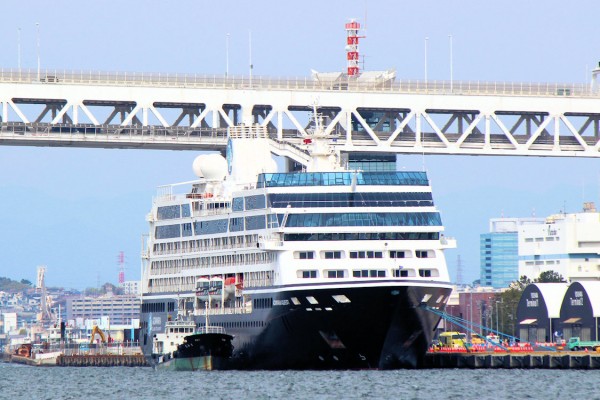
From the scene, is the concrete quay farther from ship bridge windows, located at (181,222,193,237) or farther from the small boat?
ship bridge windows, located at (181,222,193,237)

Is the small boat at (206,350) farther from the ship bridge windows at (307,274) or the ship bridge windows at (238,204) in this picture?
the ship bridge windows at (307,274)

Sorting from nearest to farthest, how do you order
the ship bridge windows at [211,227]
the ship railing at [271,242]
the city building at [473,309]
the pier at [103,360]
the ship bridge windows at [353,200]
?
the ship railing at [271,242], the ship bridge windows at [353,200], the ship bridge windows at [211,227], the pier at [103,360], the city building at [473,309]

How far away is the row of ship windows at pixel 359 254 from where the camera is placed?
88.5 m

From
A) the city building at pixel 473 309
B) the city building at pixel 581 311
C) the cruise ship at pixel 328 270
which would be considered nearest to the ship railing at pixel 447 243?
the cruise ship at pixel 328 270

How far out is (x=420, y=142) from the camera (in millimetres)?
116062

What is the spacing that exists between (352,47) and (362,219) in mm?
46879

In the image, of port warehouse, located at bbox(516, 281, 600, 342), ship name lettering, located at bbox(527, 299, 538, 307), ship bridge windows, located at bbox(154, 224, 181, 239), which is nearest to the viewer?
ship bridge windows, located at bbox(154, 224, 181, 239)

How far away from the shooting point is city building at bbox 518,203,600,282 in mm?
168875

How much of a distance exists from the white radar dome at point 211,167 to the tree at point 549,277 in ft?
213

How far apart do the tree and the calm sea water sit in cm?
6792

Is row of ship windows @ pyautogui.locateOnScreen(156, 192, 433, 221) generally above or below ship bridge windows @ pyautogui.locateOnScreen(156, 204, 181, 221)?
below

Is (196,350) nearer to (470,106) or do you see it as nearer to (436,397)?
(436,397)

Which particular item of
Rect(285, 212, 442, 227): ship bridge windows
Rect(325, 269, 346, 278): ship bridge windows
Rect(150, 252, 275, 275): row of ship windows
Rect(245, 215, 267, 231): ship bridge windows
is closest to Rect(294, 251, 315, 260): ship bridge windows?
Rect(325, 269, 346, 278): ship bridge windows

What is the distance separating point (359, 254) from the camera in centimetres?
8850
